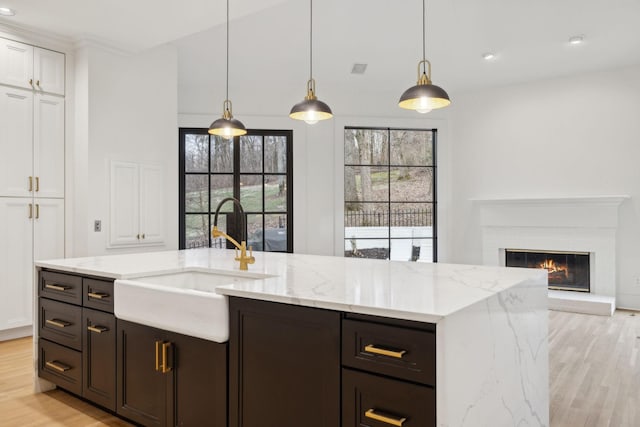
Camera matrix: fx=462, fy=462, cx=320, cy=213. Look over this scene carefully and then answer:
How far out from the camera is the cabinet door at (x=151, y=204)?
15.0 feet

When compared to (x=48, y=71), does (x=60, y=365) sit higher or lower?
lower

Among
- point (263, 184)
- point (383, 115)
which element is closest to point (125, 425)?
point (263, 184)

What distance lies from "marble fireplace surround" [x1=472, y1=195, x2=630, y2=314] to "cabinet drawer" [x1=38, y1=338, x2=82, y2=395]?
5.02 meters

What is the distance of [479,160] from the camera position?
6387mm

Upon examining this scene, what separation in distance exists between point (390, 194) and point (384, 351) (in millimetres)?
5229

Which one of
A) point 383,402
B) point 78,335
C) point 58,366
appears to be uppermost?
point 383,402

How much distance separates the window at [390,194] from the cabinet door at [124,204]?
2.92 meters

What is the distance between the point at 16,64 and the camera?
12.9ft

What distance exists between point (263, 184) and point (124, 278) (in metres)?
4.08

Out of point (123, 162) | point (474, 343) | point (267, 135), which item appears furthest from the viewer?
point (267, 135)

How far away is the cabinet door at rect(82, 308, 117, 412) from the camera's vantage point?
7.75ft

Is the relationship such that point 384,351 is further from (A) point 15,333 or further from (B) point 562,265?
(B) point 562,265

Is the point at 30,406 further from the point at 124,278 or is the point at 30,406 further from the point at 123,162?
the point at 123,162

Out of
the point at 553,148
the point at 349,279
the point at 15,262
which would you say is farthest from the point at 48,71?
the point at 553,148
